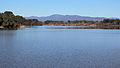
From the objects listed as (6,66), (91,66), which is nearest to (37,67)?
(6,66)

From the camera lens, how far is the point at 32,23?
200 m

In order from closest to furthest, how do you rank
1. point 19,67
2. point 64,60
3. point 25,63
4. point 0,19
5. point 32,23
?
point 19,67 < point 25,63 < point 64,60 < point 0,19 < point 32,23

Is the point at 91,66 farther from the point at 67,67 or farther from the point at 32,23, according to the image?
the point at 32,23

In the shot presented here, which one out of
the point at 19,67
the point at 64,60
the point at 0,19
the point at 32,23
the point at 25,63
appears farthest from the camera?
the point at 32,23

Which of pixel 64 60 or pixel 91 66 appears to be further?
pixel 64 60

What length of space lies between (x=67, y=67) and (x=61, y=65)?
2.26ft

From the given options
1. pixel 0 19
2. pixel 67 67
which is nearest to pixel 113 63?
pixel 67 67

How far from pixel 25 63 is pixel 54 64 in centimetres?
220

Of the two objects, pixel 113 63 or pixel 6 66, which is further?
A: pixel 113 63

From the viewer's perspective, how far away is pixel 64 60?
17.6 m

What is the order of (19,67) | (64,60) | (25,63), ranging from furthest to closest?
(64,60) < (25,63) < (19,67)

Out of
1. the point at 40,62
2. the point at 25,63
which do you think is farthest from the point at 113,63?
the point at 25,63

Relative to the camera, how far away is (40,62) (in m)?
16.8

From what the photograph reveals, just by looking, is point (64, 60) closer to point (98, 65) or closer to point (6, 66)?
point (98, 65)
